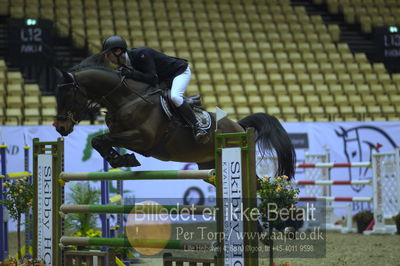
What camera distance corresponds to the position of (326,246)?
7.05 m

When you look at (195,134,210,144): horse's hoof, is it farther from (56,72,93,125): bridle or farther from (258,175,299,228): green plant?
(56,72,93,125): bridle

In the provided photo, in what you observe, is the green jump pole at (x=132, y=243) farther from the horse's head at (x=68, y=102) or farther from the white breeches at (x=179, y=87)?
the white breeches at (x=179, y=87)

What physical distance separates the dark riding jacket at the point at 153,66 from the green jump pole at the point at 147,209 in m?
1.13

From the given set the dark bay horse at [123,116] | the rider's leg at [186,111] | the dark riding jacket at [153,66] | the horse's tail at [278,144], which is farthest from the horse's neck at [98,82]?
the horse's tail at [278,144]

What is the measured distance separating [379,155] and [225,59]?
17.4 feet

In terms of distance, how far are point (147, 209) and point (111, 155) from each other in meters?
0.60

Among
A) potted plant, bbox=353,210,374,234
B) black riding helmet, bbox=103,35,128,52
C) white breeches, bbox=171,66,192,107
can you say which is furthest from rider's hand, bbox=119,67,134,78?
potted plant, bbox=353,210,374,234

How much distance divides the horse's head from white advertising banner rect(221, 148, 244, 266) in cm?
133

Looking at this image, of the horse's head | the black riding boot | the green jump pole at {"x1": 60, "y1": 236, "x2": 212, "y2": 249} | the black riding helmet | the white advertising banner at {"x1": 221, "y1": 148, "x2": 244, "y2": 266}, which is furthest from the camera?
the black riding boot

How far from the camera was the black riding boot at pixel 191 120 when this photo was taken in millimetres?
4973

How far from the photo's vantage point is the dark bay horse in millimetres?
4531

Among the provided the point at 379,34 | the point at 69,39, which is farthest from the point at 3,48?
the point at 379,34

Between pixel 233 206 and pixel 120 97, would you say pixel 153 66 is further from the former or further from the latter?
pixel 233 206

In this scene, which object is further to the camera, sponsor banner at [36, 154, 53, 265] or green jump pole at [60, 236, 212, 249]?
sponsor banner at [36, 154, 53, 265]
